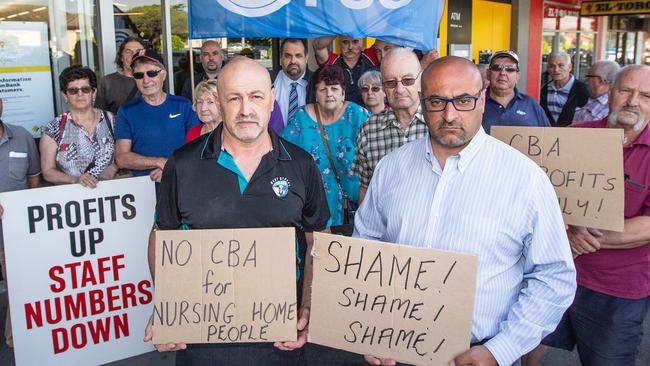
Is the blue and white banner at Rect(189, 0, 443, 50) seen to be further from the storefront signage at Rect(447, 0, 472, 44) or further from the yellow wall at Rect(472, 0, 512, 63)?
the yellow wall at Rect(472, 0, 512, 63)

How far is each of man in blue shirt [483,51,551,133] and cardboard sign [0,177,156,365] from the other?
2828 mm

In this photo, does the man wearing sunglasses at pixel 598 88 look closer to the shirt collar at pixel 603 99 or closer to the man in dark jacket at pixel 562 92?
the shirt collar at pixel 603 99

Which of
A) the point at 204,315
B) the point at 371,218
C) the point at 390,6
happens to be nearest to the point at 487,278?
the point at 371,218

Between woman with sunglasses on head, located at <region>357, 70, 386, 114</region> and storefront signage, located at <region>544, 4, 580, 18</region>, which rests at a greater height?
storefront signage, located at <region>544, 4, 580, 18</region>

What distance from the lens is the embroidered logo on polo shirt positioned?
2.34m

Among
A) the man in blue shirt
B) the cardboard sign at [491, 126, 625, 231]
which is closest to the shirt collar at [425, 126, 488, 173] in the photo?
the cardboard sign at [491, 126, 625, 231]

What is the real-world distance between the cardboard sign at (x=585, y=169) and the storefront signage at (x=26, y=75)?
5008 millimetres

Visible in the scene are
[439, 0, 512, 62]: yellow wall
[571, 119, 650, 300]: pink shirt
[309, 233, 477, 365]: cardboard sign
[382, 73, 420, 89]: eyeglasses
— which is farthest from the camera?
[439, 0, 512, 62]: yellow wall

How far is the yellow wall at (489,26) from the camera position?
40.4ft

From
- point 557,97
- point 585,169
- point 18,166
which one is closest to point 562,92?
point 557,97

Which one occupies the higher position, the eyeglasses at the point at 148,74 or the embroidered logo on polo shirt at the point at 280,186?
the eyeglasses at the point at 148,74

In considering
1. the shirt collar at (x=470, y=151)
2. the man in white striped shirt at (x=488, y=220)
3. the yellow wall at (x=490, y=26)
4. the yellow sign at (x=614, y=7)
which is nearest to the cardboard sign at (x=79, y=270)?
the man in white striped shirt at (x=488, y=220)

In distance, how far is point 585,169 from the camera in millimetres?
2518

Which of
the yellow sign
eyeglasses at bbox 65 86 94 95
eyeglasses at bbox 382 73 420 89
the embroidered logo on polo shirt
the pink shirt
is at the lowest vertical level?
the pink shirt
